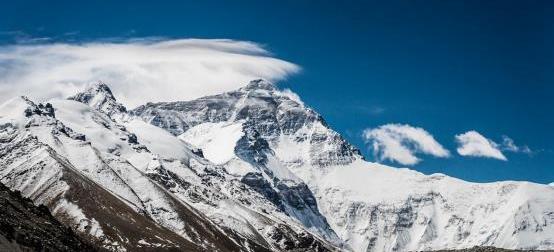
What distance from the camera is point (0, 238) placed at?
141 m

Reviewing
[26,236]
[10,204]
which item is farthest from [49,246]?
[10,204]

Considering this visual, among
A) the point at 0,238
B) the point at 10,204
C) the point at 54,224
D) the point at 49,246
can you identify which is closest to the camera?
the point at 0,238

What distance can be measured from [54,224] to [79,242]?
6997mm

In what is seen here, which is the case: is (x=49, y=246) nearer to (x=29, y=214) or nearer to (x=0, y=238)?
(x=0, y=238)

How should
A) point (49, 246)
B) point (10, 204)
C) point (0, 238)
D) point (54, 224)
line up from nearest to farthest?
point (0, 238), point (49, 246), point (10, 204), point (54, 224)

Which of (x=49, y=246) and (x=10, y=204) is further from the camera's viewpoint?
(x=10, y=204)

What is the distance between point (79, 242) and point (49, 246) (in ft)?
109

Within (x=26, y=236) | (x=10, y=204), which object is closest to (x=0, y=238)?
(x=26, y=236)

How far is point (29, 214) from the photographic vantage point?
18388 centimetres

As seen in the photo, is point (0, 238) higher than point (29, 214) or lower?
lower

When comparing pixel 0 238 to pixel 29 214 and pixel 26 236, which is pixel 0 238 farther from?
pixel 29 214

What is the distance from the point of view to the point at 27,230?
156 m

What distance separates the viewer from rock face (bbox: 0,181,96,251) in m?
146

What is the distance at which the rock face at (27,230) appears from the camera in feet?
479
